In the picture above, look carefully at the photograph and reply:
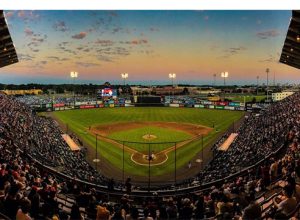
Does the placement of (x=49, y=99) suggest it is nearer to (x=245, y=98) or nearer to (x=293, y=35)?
(x=245, y=98)

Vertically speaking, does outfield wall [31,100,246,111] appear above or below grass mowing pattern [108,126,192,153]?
above

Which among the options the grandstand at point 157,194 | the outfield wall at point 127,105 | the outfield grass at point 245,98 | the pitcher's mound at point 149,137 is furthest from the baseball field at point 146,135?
the outfield grass at point 245,98

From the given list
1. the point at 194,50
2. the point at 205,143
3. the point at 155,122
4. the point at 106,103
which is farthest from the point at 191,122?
the point at 106,103

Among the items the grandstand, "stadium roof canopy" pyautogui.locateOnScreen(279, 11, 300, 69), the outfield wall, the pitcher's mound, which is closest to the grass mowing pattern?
the pitcher's mound

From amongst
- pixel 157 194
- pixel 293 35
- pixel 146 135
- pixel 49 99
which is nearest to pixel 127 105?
pixel 49 99

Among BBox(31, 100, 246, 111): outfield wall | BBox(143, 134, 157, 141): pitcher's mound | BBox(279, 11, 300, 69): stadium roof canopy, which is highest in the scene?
→ BBox(279, 11, 300, 69): stadium roof canopy

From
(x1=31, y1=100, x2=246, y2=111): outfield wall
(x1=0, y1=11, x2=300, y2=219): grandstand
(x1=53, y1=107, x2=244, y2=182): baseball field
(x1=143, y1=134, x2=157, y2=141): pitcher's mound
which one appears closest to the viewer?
(x1=0, y1=11, x2=300, y2=219): grandstand

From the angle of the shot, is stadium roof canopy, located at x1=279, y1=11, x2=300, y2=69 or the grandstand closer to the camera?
the grandstand

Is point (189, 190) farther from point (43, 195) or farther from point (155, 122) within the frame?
point (155, 122)

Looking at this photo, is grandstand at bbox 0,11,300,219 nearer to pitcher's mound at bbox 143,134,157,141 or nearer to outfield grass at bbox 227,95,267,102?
pitcher's mound at bbox 143,134,157,141
